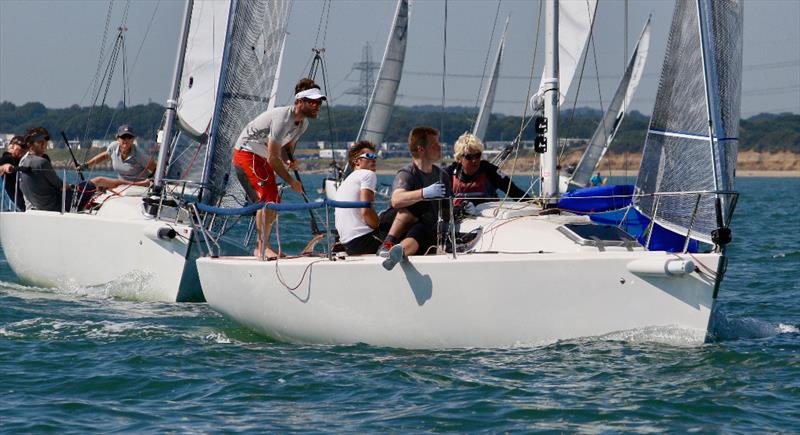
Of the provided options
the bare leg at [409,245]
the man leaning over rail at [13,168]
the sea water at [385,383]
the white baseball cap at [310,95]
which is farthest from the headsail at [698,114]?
the man leaning over rail at [13,168]

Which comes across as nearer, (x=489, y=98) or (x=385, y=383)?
(x=385, y=383)

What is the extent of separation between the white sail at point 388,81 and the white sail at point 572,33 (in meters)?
7.67

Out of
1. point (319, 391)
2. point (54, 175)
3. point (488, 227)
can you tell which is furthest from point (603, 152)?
point (319, 391)

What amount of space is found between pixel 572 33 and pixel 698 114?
9.81m

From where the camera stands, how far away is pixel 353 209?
974 cm

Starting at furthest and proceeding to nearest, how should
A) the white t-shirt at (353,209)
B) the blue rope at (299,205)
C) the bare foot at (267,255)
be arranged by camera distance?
1. the bare foot at (267,255)
2. the white t-shirt at (353,209)
3. the blue rope at (299,205)

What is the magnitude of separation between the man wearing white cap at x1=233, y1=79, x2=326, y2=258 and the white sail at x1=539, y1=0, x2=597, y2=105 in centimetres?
681

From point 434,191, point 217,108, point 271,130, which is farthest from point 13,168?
point 434,191

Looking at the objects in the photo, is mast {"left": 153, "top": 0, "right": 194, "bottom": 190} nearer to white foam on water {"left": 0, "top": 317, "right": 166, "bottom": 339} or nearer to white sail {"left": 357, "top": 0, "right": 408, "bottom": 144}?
white foam on water {"left": 0, "top": 317, "right": 166, "bottom": 339}

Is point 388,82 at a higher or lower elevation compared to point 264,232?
higher

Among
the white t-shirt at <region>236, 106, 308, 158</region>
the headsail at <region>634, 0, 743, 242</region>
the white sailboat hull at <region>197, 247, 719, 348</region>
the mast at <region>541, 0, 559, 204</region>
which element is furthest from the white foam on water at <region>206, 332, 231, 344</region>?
Result: the headsail at <region>634, 0, 743, 242</region>

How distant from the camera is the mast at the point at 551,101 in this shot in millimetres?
10656

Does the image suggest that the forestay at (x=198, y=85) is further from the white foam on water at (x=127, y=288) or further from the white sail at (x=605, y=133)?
the white sail at (x=605, y=133)

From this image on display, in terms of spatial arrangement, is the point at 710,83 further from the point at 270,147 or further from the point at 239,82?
the point at 239,82
